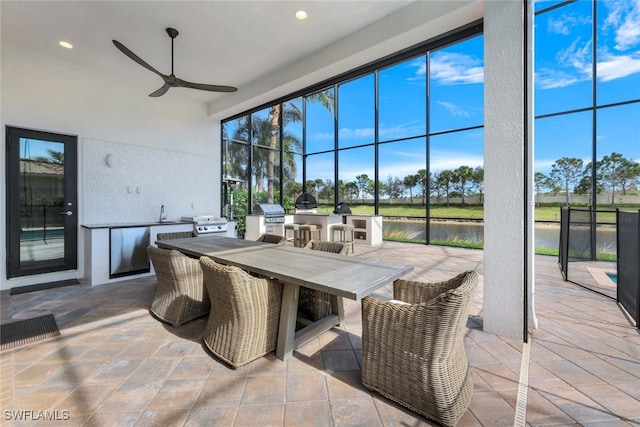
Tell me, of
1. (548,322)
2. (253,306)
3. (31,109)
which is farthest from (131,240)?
(548,322)

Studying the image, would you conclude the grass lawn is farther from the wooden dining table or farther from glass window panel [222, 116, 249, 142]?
the wooden dining table

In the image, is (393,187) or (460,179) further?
(393,187)

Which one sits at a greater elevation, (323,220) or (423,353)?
(323,220)

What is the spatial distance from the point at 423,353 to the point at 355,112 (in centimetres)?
875

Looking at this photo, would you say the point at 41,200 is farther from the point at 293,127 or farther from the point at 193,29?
the point at 293,127

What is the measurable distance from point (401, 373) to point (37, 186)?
5090 millimetres

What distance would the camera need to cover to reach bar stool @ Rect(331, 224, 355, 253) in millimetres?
6324

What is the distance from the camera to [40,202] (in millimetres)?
3752

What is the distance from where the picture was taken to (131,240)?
4.01 metres

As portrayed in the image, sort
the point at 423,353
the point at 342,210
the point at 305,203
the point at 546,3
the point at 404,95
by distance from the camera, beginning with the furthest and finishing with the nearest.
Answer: the point at 404,95 → the point at 305,203 → the point at 342,210 → the point at 546,3 → the point at 423,353

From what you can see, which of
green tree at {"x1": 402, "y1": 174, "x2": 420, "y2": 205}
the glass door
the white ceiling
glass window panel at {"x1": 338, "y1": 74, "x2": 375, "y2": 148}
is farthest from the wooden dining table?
green tree at {"x1": 402, "y1": 174, "x2": 420, "y2": 205}

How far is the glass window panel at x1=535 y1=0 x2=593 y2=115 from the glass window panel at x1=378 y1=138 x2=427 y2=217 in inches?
120

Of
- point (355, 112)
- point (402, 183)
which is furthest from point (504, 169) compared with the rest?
point (355, 112)

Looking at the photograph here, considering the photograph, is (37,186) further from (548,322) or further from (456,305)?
(548,322)
